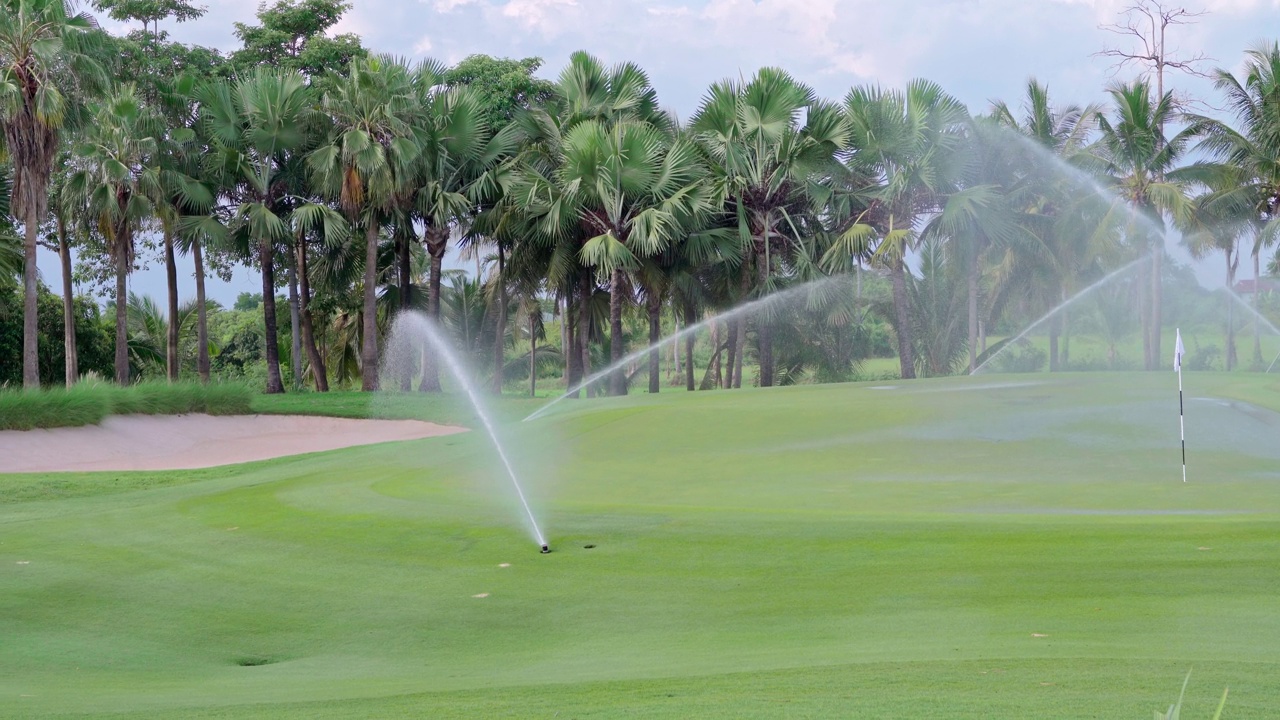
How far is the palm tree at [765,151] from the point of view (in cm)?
3684

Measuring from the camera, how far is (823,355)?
153 feet

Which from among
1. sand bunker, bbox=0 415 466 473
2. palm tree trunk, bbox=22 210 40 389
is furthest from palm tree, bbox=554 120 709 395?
A: palm tree trunk, bbox=22 210 40 389

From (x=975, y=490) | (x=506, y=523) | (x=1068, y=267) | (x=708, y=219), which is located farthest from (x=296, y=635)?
(x=1068, y=267)

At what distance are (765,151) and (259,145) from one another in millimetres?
15868

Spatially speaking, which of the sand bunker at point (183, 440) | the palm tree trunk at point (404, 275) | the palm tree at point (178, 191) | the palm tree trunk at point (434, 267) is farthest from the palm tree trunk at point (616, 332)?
the palm tree at point (178, 191)

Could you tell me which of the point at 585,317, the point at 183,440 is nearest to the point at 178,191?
the point at 183,440

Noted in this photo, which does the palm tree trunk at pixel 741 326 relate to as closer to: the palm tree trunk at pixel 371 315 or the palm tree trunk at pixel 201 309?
the palm tree trunk at pixel 371 315

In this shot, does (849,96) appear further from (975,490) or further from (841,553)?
(841,553)

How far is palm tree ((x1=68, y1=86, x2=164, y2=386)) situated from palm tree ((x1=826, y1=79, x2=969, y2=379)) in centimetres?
2041

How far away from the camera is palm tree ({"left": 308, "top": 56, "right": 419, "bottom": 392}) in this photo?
3503 centimetres

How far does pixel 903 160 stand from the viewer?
120 feet

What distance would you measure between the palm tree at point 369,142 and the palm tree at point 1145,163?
22856mm

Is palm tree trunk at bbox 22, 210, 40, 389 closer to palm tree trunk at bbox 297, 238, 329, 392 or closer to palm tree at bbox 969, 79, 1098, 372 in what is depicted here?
palm tree trunk at bbox 297, 238, 329, 392

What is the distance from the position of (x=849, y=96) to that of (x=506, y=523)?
2850cm
